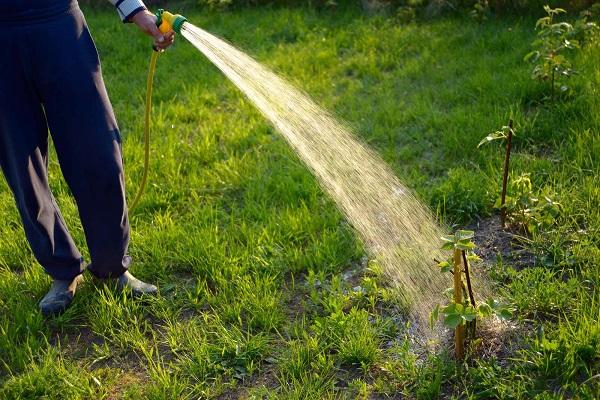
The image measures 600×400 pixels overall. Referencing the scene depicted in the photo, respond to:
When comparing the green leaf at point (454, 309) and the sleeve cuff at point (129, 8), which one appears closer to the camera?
the green leaf at point (454, 309)

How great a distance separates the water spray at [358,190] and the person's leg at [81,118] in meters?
0.40

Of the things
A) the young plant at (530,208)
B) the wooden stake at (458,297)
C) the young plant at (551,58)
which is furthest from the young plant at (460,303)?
the young plant at (551,58)

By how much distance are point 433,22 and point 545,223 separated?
10.5 feet

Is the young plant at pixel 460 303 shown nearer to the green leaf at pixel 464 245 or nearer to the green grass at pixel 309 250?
the green leaf at pixel 464 245

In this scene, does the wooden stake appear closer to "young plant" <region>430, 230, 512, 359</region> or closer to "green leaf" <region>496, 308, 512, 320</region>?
"young plant" <region>430, 230, 512, 359</region>

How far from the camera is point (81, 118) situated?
112 inches

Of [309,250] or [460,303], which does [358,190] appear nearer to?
[309,250]

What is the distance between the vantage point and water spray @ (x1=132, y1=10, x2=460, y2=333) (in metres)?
3.24

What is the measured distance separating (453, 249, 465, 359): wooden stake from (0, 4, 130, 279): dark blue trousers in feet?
4.58

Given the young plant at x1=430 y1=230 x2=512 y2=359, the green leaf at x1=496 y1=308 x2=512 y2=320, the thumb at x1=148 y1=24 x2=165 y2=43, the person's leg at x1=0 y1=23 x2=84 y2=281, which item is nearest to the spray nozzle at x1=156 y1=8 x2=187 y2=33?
the thumb at x1=148 y1=24 x2=165 y2=43

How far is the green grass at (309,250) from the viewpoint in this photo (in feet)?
9.11

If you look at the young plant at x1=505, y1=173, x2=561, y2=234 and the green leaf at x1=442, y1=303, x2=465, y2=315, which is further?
the young plant at x1=505, y1=173, x2=561, y2=234

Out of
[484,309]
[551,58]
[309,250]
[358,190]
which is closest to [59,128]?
[309,250]

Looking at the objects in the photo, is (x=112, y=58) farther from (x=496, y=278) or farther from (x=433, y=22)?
(x=496, y=278)
